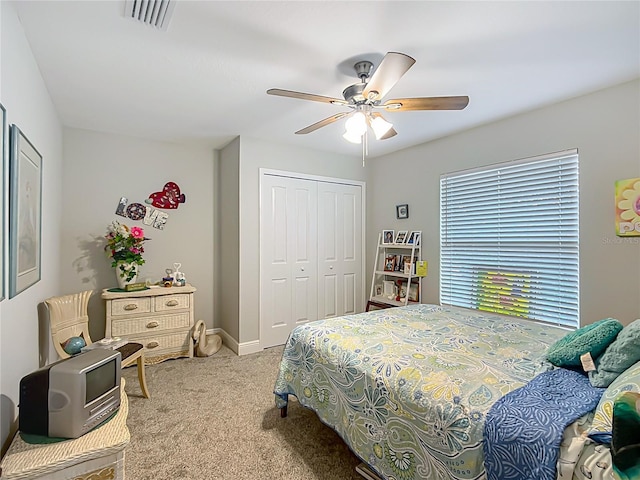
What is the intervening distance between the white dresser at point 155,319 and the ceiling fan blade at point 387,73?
9.20 feet

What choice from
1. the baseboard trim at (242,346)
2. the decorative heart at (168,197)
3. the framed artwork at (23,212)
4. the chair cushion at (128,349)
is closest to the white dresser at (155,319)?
the baseboard trim at (242,346)

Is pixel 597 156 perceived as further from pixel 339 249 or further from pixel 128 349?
pixel 128 349

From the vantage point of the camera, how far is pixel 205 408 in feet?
8.23

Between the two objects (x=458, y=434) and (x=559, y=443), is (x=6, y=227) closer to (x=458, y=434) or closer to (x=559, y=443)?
(x=458, y=434)

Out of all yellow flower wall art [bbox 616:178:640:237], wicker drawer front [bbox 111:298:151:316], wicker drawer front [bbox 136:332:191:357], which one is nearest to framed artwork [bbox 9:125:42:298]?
wicker drawer front [bbox 111:298:151:316]

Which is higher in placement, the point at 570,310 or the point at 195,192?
the point at 195,192

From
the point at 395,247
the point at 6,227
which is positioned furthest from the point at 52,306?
the point at 395,247

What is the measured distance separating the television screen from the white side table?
0.51 ft

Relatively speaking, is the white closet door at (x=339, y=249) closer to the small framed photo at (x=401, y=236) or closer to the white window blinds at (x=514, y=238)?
the small framed photo at (x=401, y=236)

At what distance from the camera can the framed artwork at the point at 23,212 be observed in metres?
1.51

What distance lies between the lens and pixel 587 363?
4.93ft

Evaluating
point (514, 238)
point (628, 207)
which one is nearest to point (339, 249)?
point (514, 238)

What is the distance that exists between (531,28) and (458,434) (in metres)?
2.09

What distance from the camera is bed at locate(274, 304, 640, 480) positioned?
127cm
